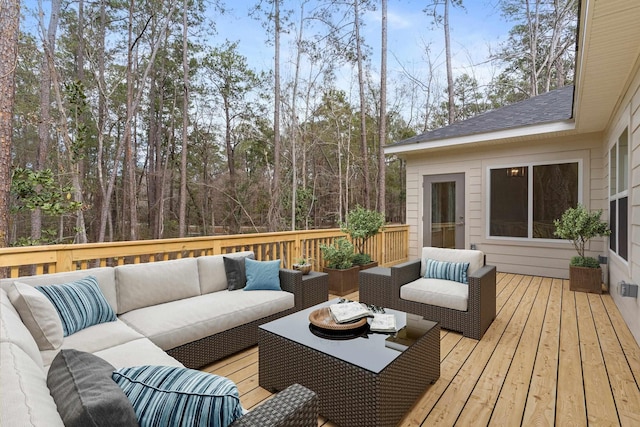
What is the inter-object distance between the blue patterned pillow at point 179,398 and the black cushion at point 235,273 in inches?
86.7

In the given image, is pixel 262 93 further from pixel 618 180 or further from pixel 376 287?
pixel 618 180

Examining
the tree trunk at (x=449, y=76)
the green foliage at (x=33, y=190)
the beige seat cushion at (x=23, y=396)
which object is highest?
the tree trunk at (x=449, y=76)

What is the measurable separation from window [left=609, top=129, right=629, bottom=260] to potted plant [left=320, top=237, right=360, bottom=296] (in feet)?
10.7

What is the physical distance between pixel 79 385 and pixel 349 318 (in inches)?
62.8

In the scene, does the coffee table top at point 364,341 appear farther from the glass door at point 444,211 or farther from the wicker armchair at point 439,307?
the glass door at point 444,211

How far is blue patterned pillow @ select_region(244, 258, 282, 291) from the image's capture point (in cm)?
322

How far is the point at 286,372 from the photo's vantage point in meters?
2.06

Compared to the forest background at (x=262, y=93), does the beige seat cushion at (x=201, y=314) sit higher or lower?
lower

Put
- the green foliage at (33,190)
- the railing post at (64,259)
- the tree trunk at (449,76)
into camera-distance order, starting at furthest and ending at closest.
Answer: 1. the tree trunk at (449,76)
2. the green foliage at (33,190)
3. the railing post at (64,259)

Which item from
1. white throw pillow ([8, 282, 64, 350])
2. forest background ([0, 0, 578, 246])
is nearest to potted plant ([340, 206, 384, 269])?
white throw pillow ([8, 282, 64, 350])

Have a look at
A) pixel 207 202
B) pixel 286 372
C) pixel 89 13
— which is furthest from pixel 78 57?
pixel 286 372

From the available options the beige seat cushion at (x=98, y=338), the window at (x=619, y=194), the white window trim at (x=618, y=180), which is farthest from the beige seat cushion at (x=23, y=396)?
the window at (x=619, y=194)

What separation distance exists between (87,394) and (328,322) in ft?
5.04

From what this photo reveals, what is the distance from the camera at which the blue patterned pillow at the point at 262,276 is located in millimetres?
3219
